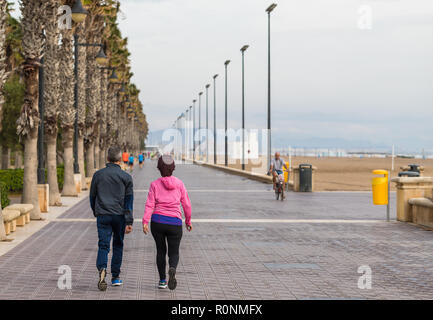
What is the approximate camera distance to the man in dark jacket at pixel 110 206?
8656mm

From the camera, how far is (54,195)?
75.3ft

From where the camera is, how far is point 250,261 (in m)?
11.2

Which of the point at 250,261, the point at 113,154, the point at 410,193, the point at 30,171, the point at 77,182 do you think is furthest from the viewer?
the point at 77,182

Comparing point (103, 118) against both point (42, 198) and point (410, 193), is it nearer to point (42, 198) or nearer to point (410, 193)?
point (42, 198)

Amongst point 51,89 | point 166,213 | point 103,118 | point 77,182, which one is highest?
point 103,118

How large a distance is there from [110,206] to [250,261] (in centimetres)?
330

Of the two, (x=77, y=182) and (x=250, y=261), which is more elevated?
(x=77, y=182)

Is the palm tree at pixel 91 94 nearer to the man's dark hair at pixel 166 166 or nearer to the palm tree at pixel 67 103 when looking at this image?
the palm tree at pixel 67 103

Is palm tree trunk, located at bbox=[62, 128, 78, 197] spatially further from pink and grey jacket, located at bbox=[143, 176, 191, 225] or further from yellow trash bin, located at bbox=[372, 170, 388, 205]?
pink and grey jacket, located at bbox=[143, 176, 191, 225]

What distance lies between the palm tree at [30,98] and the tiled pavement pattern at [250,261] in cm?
143

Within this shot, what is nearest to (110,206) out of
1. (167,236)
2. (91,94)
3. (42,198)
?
(167,236)
